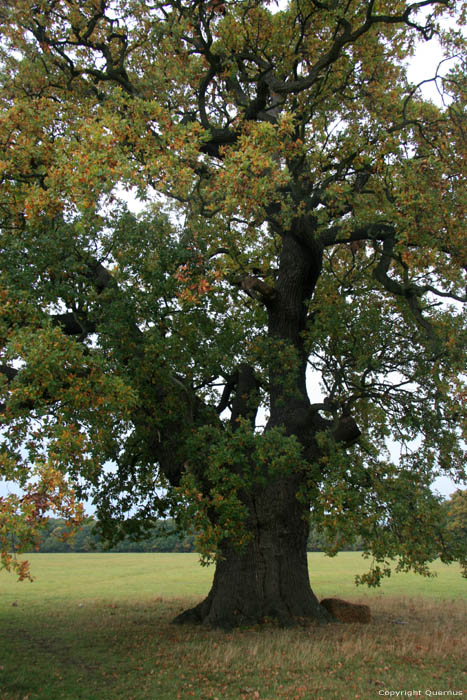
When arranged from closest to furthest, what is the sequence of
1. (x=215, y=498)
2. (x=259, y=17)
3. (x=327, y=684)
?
(x=327, y=684) → (x=215, y=498) → (x=259, y=17)

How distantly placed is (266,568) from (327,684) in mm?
5447

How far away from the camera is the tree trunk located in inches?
612

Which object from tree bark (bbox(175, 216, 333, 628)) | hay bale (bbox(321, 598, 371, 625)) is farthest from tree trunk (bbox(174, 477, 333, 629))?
hay bale (bbox(321, 598, 371, 625))

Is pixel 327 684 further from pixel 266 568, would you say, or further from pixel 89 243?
pixel 89 243

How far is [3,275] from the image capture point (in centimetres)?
1233

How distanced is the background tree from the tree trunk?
2.4 inches

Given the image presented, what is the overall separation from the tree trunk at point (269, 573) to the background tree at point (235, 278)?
2.4 inches

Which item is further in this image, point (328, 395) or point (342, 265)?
point (342, 265)

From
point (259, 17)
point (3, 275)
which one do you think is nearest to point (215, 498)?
point (3, 275)

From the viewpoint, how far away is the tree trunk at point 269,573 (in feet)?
51.0
